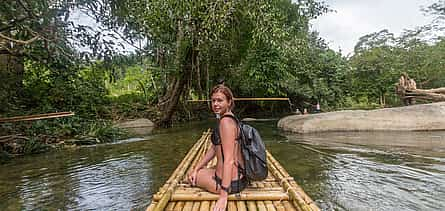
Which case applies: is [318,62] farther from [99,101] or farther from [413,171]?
[413,171]

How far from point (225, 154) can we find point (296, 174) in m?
2.52

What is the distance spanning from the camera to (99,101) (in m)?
12.7

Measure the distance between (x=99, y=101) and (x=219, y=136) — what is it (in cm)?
1135

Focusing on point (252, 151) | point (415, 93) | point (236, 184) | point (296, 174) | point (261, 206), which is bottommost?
point (296, 174)

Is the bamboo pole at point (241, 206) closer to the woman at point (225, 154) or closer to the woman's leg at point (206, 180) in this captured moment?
the woman at point (225, 154)

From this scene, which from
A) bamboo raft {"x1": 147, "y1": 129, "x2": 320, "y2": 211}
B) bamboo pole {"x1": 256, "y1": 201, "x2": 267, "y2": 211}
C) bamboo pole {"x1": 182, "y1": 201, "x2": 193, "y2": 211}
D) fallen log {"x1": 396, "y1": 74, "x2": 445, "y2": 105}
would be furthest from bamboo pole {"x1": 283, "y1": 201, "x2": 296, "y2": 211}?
fallen log {"x1": 396, "y1": 74, "x2": 445, "y2": 105}

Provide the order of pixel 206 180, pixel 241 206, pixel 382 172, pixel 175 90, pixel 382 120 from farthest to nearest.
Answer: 1. pixel 175 90
2. pixel 382 120
3. pixel 382 172
4. pixel 206 180
5. pixel 241 206

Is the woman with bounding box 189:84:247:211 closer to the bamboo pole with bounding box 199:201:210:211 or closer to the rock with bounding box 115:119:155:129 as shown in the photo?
the bamboo pole with bounding box 199:201:210:211

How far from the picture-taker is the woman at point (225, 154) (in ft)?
7.50

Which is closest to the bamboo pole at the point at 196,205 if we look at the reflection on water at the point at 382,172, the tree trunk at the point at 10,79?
the reflection on water at the point at 382,172

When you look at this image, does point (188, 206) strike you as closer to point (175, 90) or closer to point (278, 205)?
point (278, 205)

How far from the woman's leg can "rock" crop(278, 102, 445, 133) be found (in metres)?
6.87

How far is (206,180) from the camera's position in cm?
265

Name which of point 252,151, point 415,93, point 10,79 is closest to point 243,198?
point 252,151
